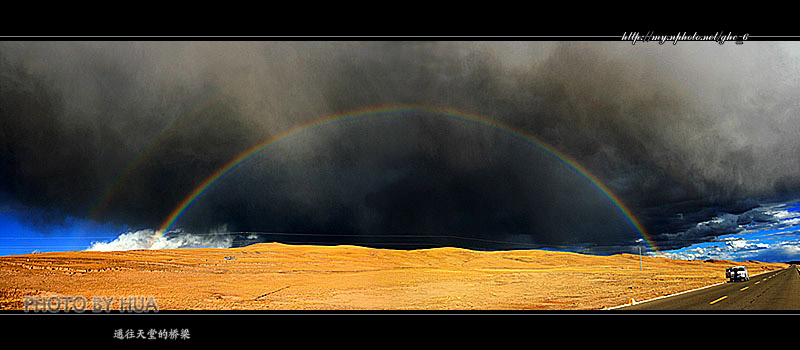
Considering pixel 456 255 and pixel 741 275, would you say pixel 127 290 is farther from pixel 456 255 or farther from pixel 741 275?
pixel 456 255

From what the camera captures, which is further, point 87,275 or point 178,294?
point 87,275

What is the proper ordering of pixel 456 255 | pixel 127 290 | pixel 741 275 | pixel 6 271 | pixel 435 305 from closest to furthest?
pixel 435 305 → pixel 127 290 → pixel 6 271 → pixel 741 275 → pixel 456 255

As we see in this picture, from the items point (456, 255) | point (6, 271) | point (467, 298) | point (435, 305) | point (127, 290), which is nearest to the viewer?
point (435, 305)

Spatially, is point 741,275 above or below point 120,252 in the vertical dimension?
below

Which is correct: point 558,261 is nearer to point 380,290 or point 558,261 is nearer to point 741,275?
point 741,275

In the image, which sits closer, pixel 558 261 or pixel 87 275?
pixel 87 275

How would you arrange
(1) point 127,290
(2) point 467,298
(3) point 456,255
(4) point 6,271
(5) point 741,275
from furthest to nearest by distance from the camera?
(3) point 456,255, (5) point 741,275, (4) point 6,271, (1) point 127,290, (2) point 467,298
